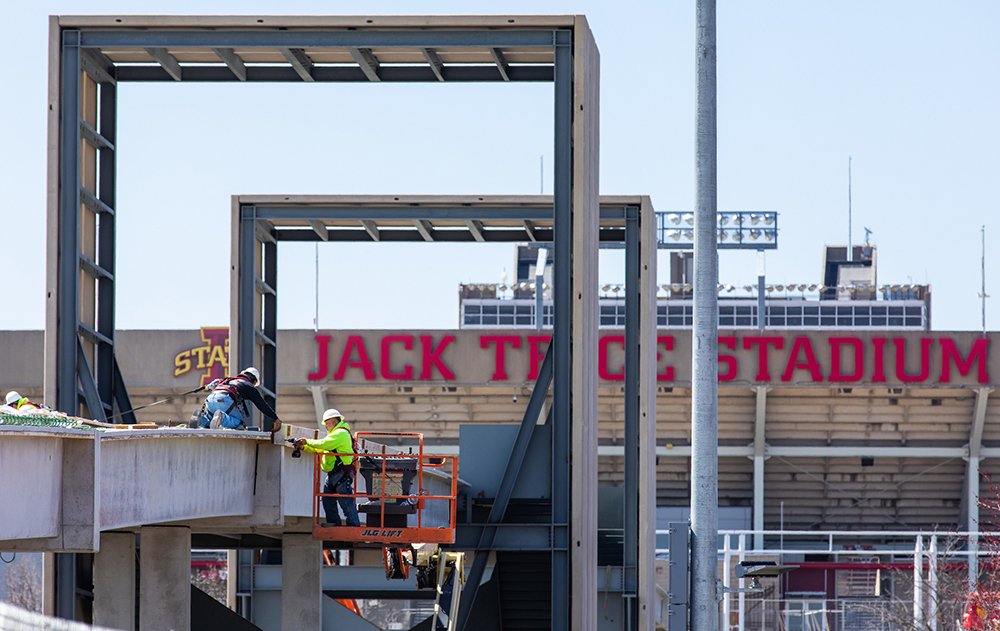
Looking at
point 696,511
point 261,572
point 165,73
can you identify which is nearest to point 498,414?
point 261,572

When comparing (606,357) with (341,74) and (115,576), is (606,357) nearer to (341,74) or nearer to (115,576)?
(341,74)

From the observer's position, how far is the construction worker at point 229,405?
15.7 meters

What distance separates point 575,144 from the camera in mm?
18719

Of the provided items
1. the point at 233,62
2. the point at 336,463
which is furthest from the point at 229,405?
the point at 233,62

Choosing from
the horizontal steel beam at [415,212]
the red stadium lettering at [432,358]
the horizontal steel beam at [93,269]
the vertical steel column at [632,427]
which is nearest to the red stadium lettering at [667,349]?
the red stadium lettering at [432,358]

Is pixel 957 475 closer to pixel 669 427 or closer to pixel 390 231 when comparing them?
pixel 669 427

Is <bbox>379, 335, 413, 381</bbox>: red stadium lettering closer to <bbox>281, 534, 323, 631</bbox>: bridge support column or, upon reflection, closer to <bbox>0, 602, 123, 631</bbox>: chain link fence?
<bbox>281, 534, 323, 631</bbox>: bridge support column

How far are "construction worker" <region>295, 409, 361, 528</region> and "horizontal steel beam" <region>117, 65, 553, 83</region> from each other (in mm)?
6293

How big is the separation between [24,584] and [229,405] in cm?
3809

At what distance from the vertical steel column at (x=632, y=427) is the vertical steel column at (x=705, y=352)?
12.5 metres

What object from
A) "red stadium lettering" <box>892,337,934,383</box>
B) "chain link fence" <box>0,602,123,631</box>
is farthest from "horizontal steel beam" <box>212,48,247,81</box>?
"red stadium lettering" <box>892,337,934,383</box>

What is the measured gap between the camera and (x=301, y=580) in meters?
21.2

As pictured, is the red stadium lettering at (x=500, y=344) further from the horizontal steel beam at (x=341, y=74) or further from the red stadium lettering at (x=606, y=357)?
the horizontal steel beam at (x=341, y=74)

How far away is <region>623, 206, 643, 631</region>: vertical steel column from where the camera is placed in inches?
993
